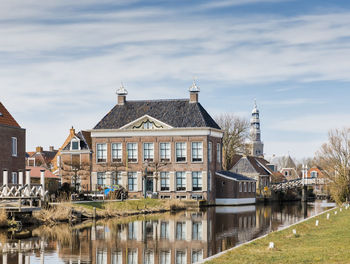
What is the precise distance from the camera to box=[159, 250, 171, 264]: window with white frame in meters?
18.1

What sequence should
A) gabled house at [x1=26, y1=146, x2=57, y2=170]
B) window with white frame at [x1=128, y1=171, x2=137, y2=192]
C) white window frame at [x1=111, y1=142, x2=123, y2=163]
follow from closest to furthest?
window with white frame at [x1=128, y1=171, x2=137, y2=192] → white window frame at [x1=111, y1=142, x2=123, y2=163] → gabled house at [x1=26, y1=146, x2=57, y2=170]

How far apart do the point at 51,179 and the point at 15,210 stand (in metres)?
31.2

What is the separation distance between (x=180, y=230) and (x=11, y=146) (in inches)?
738

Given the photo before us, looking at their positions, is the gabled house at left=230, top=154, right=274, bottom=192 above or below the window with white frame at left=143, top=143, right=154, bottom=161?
below

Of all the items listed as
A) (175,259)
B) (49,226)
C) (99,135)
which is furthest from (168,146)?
(175,259)

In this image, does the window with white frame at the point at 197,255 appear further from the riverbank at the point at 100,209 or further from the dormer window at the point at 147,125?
the dormer window at the point at 147,125

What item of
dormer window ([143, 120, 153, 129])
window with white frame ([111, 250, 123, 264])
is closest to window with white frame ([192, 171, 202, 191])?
dormer window ([143, 120, 153, 129])

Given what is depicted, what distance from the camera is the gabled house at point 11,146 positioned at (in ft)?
135

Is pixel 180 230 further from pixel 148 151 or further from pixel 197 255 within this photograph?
pixel 148 151

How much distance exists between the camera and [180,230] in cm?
2833

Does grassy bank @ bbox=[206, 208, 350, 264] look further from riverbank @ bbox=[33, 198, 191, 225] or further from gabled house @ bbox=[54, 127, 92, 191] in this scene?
gabled house @ bbox=[54, 127, 92, 191]

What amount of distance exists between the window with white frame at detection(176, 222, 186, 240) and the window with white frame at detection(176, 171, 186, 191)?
24.0m

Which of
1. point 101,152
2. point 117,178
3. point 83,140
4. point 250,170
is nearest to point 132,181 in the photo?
point 117,178

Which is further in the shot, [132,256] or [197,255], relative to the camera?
[197,255]
